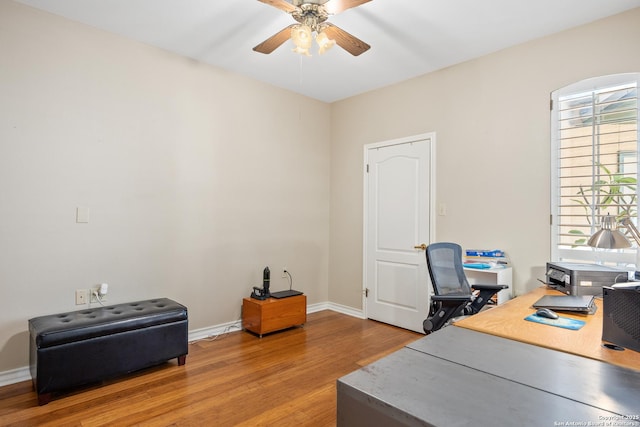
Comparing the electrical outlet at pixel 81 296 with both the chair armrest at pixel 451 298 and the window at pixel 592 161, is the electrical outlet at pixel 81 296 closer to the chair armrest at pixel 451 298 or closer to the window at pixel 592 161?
the chair armrest at pixel 451 298

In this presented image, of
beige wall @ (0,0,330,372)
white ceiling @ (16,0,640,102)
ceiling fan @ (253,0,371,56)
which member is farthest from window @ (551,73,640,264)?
beige wall @ (0,0,330,372)

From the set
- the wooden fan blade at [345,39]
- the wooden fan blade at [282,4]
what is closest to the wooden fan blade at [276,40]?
the wooden fan blade at [282,4]

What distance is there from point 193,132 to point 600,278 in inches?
137

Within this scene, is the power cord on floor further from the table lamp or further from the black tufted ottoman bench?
the table lamp

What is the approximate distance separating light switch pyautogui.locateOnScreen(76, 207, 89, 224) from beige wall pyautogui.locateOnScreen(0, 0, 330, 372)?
0.11 ft

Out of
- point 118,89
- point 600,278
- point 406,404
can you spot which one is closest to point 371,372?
point 406,404

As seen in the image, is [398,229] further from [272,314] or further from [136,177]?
[136,177]

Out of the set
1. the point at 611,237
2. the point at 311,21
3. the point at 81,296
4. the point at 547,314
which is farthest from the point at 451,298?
the point at 81,296

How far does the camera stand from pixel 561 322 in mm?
1576

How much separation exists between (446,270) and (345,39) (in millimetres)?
1790

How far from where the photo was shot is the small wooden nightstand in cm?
346

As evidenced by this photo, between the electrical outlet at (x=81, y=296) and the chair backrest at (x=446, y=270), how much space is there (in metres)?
2.70

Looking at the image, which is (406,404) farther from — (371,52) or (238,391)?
(371,52)

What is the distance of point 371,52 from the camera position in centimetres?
320
